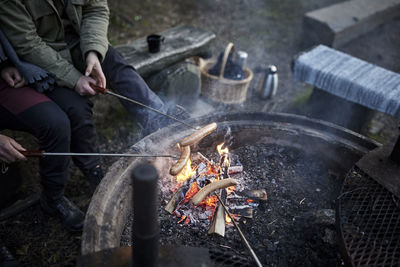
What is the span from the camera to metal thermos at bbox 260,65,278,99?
493 cm

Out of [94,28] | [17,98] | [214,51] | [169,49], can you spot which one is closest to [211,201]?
[17,98]

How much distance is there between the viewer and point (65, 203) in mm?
2891

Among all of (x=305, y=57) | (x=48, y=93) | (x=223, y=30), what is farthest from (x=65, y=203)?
(x=223, y=30)

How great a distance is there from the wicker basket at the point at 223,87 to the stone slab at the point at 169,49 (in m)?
0.39

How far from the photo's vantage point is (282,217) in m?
2.36

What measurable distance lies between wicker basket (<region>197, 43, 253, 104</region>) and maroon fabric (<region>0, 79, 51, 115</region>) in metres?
2.64

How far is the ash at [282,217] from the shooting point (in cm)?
210

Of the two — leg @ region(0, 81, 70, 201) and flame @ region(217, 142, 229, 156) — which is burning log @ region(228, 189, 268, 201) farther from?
leg @ region(0, 81, 70, 201)

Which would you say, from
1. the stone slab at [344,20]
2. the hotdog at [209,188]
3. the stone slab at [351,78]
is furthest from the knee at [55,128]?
the stone slab at [344,20]

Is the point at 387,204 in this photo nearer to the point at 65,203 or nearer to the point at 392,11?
the point at 65,203

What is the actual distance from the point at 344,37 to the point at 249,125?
4.27 metres

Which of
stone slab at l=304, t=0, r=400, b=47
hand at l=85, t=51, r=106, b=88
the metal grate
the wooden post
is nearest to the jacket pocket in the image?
hand at l=85, t=51, r=106, b=88

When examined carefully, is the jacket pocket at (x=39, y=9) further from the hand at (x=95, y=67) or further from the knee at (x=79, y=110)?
the knee at (x=79, y=110)

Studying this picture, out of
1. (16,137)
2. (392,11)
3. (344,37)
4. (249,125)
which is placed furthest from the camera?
(392,11)
